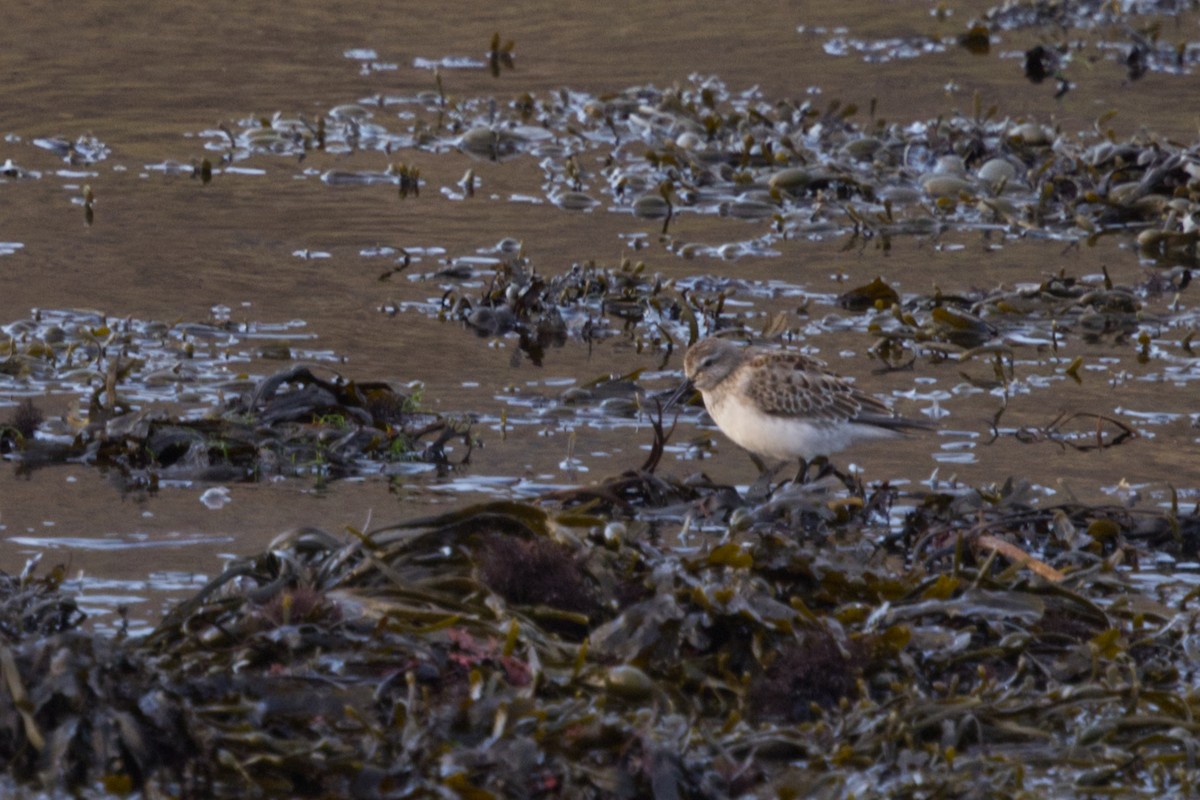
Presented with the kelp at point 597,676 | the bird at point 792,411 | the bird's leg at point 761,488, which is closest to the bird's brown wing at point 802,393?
the bird at point 792,411

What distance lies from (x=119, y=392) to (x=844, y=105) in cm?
853

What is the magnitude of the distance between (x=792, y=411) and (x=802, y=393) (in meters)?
0.09

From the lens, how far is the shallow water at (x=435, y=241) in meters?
7.06

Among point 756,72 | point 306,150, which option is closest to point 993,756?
point 306,150

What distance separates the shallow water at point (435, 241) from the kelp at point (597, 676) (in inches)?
38.9

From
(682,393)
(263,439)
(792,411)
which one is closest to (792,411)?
(792,411)

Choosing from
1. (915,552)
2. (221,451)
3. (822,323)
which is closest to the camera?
(915,552)

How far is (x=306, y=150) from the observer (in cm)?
1347

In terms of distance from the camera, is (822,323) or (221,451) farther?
(822,323)

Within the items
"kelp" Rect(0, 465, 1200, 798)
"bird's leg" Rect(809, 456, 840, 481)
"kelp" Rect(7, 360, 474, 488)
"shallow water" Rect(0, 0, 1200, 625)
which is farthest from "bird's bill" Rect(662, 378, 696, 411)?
"kelp" Rect(0, 465, 1200, 798)

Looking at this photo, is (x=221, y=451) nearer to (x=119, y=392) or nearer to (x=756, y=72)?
(x=119, y=392)

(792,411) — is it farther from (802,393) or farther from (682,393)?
(682,393)

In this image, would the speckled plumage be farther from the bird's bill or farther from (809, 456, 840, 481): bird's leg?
the bird's bill

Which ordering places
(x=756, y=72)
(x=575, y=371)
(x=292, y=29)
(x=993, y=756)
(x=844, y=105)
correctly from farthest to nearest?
(x=292, y=29) → (x=756, y=72) → (x=844, y=105) → (x=575, y=371) → (x=993, y=756)
